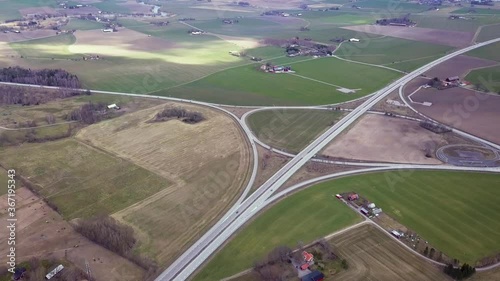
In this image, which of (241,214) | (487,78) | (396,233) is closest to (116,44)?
(241,214)

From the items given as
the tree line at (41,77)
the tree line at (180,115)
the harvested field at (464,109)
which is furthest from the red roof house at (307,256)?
the tree line at (41,77)

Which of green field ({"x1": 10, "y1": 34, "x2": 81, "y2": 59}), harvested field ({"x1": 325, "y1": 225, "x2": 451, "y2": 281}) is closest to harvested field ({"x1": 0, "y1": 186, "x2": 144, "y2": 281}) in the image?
harvested field ({"x1": 325, "y1": 225, "x2": 451, "y2": 281})

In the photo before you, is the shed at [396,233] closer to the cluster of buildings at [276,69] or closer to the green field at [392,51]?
the cluster of buildings at [276,69]

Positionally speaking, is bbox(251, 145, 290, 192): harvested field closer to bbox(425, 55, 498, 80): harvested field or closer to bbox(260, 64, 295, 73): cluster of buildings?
bbox(260, 64, 295, 73): cluster of buildings

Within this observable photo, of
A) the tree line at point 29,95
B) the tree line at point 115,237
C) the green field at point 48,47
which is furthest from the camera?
the green field at point 48,47

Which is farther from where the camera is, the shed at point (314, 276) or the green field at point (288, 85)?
the green field at point (288, 85)

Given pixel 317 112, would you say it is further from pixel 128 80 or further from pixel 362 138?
pixel 128 80

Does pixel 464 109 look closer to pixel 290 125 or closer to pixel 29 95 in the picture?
pixel 290 125
